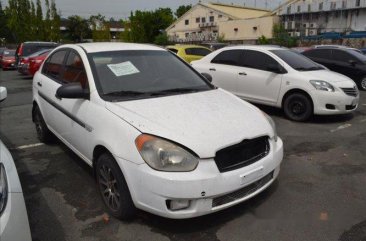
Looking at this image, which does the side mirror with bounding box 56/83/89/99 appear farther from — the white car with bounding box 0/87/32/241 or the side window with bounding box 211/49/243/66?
the side window with bounding box 211/49/243/66

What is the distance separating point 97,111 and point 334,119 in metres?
5.54

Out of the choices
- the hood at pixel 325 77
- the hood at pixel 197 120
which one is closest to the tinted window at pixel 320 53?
the hood at pixel 325 77

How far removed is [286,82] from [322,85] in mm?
687

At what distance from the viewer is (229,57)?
830cm

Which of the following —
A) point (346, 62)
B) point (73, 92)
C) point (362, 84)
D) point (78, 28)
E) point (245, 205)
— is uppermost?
point (78, 28)

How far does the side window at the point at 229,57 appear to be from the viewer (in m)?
8.09

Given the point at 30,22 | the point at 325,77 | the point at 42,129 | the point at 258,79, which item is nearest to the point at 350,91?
the point at 325,77

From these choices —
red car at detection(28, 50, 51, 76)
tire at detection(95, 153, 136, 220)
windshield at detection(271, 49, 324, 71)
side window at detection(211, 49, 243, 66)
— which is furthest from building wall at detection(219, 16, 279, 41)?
tire at detection(95, 153, 136, 220)

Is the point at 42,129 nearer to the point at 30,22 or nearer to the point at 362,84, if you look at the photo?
the point at 362,84

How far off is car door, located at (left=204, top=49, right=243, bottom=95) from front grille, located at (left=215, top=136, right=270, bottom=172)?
4.76 m

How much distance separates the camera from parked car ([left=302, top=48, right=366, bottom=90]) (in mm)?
11539

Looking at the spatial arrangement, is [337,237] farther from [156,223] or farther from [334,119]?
[334,119]

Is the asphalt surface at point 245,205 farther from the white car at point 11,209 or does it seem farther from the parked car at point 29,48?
the parked car at point 29,48

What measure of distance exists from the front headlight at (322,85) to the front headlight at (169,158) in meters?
4.82
